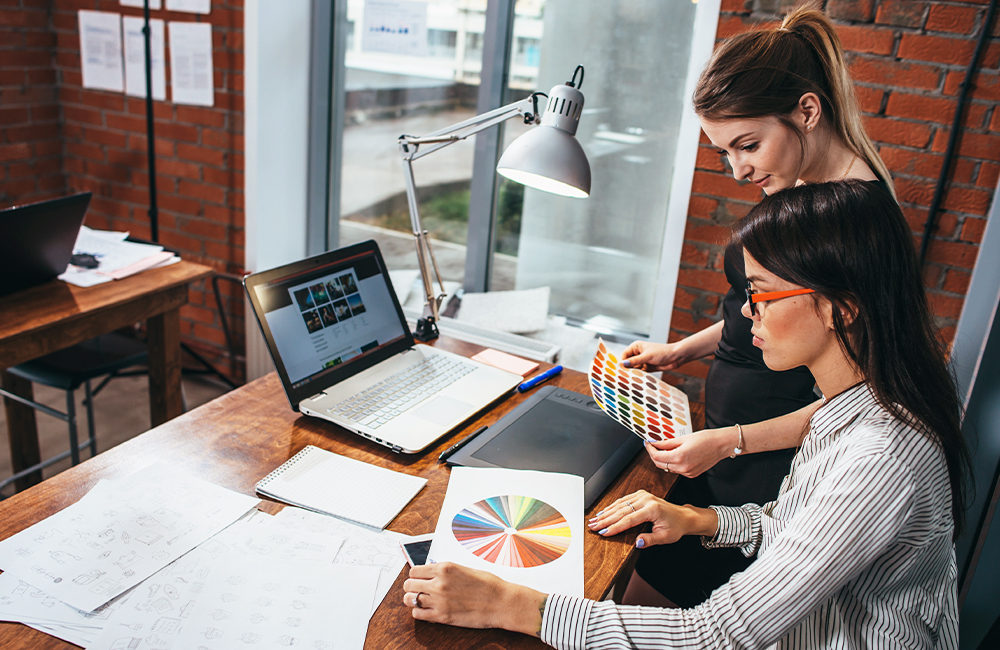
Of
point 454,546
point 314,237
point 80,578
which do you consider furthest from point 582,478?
point 314,237

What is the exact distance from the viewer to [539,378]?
163 cm

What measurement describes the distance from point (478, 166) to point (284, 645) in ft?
6.56

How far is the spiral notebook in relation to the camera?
1.12 m

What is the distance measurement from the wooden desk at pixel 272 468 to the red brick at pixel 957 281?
1.09 metres

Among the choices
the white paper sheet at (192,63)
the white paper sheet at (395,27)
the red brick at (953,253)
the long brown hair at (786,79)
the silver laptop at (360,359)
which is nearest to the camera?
the long brown hair at (786,79)

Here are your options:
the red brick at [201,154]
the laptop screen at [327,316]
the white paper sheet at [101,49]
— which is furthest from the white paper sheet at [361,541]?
the white paper sheet at [101,49]

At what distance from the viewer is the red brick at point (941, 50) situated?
1687mm

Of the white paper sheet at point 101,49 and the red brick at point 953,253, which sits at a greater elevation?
the white paper sheet at point 101,49

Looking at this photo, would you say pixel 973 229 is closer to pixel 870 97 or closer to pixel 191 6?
pixel 870 97

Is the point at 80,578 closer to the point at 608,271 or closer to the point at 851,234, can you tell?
the point at 851,234

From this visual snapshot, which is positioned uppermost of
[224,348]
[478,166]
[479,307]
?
[478,166]

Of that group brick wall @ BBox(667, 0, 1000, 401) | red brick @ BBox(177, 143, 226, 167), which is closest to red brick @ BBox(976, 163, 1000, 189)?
brick wall @ BBox(667, 0, 1000, 401)

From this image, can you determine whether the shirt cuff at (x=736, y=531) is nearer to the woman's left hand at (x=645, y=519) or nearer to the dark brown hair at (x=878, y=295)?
the woman's left hand at (x=645, y=519)

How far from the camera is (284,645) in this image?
849mm
